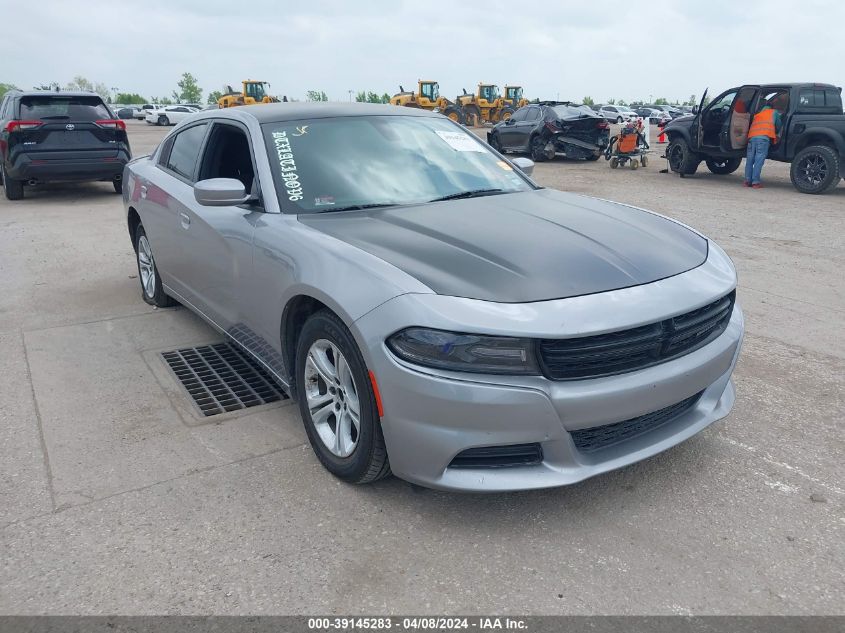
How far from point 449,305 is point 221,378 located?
2240 mm

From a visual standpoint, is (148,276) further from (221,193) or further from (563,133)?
(563,133)

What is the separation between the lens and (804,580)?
2.43 meters

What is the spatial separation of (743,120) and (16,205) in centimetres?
1325

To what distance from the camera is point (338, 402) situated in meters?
2.98

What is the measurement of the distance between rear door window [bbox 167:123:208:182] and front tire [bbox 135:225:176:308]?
0.75 m

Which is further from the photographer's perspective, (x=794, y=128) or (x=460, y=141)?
(x=794, y=128)

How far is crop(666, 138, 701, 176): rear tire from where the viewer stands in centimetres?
1527

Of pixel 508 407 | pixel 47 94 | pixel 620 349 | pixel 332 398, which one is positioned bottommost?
pixel 332 398

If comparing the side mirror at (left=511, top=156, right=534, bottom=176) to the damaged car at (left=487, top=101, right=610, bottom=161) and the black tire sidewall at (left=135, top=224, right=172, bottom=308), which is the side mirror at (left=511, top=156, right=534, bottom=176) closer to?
the black tire sidewall at (left=135, top=224, right=172, bottom=308)

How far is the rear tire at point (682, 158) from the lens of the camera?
15.3 meters

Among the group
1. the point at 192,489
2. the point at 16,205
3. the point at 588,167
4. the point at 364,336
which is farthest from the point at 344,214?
the point at 588,167

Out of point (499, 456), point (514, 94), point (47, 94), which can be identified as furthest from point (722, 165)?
point (514, 94)

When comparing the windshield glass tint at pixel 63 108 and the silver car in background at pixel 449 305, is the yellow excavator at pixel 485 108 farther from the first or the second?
the silver car in background at pixel 449 305

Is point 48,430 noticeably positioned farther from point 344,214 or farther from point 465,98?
point 465,98
